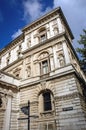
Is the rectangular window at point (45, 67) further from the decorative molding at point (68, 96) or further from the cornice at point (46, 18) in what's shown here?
the cornice at point (46, 18)

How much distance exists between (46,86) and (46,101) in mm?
1747

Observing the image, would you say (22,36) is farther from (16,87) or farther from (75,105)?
(75,105)

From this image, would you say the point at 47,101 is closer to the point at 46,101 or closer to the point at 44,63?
the point at 46,101

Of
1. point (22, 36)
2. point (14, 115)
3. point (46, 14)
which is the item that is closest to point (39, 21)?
point (46, 14)

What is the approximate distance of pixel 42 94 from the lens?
15438 millimetres

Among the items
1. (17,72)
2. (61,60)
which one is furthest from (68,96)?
(17,72)

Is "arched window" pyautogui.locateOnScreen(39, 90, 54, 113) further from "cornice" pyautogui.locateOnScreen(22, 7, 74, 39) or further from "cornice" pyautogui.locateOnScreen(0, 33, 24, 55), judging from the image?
"cornice" pyautogui.locateOnScreen(0, 33, 24, 55)

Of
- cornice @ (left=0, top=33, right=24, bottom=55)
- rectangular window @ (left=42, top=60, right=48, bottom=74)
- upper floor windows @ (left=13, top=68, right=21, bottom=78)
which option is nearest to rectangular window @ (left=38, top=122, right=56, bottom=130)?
rectangular window @ (left=42, top=60, right=48, bottom=74)

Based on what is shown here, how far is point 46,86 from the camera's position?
15.1 m

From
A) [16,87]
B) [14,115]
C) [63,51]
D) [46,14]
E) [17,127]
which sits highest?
[46,14]

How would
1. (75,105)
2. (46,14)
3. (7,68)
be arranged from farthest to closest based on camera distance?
(7,68)
(46,14)
(75,105)

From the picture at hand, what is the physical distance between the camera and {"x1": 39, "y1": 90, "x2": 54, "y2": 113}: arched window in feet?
47.0

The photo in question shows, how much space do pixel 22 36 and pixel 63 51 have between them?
38.6 feet

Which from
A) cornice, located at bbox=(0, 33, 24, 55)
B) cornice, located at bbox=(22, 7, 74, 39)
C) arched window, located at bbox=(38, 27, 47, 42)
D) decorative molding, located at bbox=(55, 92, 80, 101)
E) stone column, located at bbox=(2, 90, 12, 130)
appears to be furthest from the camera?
cornice, located at bbox=(0, 33, 24, 55)
